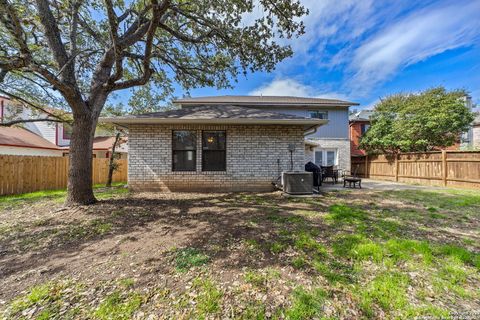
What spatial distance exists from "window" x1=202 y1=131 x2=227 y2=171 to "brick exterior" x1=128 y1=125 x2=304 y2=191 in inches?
6.8

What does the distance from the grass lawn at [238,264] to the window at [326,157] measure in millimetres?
10786

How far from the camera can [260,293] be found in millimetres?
2314

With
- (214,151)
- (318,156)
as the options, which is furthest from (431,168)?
(214,151)

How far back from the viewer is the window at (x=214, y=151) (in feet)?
26.9

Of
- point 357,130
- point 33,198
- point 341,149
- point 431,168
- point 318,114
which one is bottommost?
point 33,198

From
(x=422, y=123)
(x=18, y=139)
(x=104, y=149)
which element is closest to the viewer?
(x=18, y=139)

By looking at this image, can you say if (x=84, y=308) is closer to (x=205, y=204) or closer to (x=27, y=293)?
(x=27, y=293)

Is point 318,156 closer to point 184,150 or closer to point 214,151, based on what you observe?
point 214,151

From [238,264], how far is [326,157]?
49.4 ft

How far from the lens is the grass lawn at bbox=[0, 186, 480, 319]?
2.13 metres

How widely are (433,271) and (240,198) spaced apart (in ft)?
16.6

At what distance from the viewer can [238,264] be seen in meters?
2.90

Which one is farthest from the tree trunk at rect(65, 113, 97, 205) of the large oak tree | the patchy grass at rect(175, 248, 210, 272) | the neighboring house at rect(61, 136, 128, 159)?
the neighboring house at rect(61, 136, 128, 159)

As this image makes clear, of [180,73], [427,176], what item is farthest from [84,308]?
[427,176]
